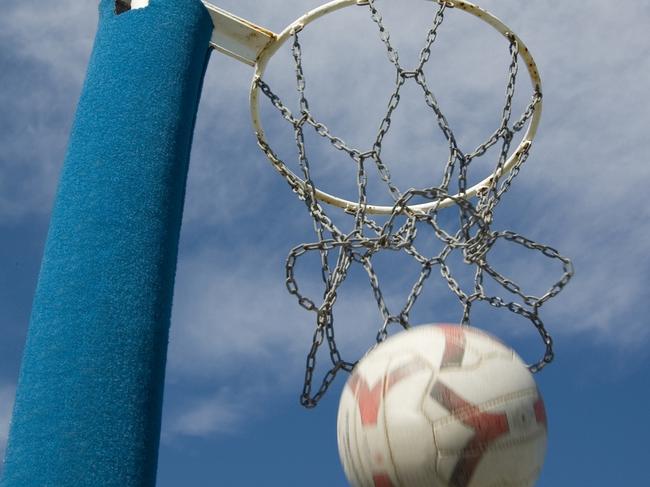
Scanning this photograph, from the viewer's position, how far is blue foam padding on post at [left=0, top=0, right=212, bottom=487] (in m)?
4.12

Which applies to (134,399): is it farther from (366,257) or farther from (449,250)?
(449,250)

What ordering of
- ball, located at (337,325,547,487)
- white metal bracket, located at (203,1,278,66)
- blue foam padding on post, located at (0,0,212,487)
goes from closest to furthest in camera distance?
ball, located at (337,325,547,487), blue foam padding on post, located at (0,0,212,487), white metal bracket, located at (203,1,278,66)

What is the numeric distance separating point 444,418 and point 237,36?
130 inches

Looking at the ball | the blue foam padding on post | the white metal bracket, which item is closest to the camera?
the ball

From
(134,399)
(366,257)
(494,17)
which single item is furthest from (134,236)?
(494,17)

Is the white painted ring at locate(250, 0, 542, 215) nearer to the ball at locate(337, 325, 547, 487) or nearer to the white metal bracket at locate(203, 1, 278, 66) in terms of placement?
the white metal bracket at locate(203, 1, 278, 66)

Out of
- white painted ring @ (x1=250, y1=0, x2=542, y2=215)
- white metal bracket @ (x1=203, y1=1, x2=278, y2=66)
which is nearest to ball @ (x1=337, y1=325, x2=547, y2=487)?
white painted ring @ (x1=250, y1=0, x2=542, y2=215)

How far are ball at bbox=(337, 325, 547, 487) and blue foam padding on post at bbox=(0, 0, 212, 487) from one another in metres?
1.06

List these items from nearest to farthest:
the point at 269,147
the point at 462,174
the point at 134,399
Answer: the point at 134,399
the point at 462,174
the point at 269,147

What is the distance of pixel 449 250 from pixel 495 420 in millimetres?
1549

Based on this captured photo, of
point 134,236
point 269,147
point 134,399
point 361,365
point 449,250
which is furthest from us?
point 269,147

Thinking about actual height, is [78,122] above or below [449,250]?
above

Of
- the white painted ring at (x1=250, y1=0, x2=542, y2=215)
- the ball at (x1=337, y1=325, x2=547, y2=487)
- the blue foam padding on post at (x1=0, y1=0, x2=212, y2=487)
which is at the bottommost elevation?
the ball at (x1=337, y1=325, x2=547, y2=487)

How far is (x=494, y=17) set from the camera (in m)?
6.05
